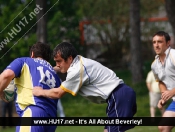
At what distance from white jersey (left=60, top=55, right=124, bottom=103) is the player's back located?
0.26 metres

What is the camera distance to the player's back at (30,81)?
7336 mm

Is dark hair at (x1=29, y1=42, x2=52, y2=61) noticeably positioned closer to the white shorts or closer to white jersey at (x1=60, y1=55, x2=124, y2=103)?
white jersey at (x1=60, y1=55, x2=124, y2=103)

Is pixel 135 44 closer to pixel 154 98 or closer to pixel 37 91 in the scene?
pixel 154 98

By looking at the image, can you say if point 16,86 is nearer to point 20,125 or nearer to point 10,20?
point 20,125

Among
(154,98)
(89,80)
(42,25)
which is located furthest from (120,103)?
(42,25)

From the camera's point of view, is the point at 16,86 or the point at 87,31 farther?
the point at 87,31

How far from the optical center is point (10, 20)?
997 inches

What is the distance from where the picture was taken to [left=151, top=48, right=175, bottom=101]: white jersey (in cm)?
921

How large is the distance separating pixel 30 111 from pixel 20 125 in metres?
0.22

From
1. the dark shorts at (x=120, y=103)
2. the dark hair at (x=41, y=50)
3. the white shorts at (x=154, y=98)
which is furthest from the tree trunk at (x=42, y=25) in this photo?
the dark shorts at (x=120, y=103)

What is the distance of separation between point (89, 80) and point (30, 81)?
0.75 metres

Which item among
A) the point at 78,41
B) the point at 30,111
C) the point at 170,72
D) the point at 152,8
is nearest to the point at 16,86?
the point at 30,111

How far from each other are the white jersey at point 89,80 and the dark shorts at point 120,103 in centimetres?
8

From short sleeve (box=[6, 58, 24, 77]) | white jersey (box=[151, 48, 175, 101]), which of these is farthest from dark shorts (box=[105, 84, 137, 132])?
white jersey (box=[151, 48, 175, 101])
